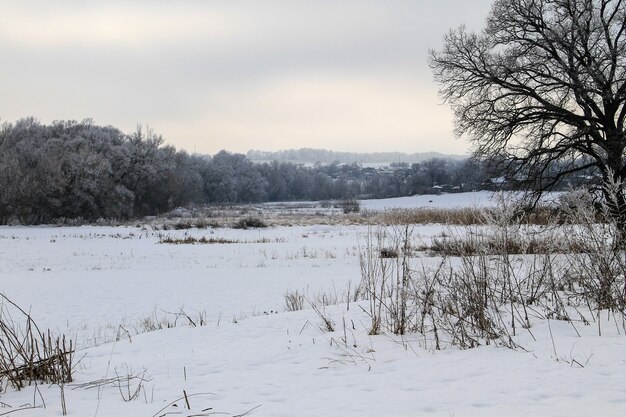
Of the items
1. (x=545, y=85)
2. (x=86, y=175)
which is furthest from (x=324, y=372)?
(x=86, y=175)

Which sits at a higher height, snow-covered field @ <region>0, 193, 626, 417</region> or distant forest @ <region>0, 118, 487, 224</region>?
distant forest @ <region>0, 118, 487, 224</region>

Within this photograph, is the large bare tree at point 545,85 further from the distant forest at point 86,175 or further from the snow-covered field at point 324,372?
the snow-covered field at point 324,372

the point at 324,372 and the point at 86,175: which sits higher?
the point at 86,175

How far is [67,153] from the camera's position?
172 feet

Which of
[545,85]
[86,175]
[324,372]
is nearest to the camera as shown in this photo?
[324,372]

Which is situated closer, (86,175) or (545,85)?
(545,85)

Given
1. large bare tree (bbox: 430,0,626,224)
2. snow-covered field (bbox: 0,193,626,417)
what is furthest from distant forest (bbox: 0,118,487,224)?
snow-covered field (bbox: 0,193,626,417)

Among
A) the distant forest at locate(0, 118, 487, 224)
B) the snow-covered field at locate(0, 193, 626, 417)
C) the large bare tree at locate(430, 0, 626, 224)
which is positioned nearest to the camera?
the snow-covered field at locate(0, 193, 626, 417)

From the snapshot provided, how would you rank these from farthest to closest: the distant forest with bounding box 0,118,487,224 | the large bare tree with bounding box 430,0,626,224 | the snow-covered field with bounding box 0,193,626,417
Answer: the distant forest with bounding box 0,118,487,224 → the large bare tree with bounding box 430,0,626,224 → the snow-covered field with bounding box 0,193,626,417

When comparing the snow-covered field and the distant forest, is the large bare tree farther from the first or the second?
the snow-covered field

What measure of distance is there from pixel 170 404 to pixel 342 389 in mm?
1479

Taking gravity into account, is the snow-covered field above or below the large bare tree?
below

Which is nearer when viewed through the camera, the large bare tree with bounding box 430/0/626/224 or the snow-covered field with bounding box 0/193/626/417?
the snow-covered field with bounding box 0/193/626/417

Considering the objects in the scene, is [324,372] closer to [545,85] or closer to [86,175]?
[545,85]
